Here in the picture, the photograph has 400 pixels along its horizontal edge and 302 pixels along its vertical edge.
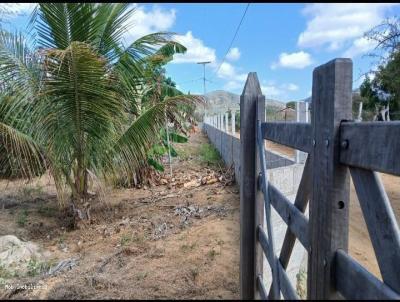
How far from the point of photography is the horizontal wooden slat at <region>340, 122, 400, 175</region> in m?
0.99

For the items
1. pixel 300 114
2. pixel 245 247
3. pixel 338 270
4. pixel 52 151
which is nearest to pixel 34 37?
pixel 52 151

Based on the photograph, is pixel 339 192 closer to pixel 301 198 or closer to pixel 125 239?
pixel 301 198

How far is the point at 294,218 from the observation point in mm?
1843

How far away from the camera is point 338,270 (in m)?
1.30

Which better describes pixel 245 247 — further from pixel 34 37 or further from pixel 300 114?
pixel 34 37

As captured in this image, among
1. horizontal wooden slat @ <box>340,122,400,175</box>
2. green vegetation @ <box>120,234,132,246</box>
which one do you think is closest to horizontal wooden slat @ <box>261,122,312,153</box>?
horizontal wooden slat @ <box>340,122,400,175</box>

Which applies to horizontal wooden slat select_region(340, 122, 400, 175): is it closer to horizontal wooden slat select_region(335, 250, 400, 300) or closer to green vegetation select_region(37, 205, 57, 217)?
horizontal wooden slat select_region(335, 250, 400, 300)

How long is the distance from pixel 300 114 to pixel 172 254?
2.62 meters

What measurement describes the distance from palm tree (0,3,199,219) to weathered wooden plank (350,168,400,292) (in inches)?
193

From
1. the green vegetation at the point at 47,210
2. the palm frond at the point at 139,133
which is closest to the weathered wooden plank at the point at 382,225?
the palm frond at the point at 139,133

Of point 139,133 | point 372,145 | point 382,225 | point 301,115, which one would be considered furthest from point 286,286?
point 139,133

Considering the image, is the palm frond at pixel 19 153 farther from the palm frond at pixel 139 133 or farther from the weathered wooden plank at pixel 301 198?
the weathered wooden plank at pixel 301 198

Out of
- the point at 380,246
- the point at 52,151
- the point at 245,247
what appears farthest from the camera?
the point at 52,151

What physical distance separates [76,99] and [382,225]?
5431 millimetres
